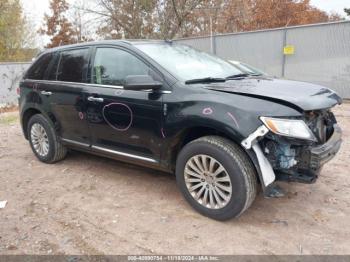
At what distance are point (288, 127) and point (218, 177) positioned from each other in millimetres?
818

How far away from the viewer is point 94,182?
4.67m

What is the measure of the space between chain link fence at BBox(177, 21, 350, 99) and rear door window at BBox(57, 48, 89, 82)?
7.88m

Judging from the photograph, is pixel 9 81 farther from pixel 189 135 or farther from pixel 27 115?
pixel 189 135

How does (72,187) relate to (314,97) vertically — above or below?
below

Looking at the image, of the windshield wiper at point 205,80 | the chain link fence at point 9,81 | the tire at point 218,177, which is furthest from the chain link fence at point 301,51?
the tire at point 218,177

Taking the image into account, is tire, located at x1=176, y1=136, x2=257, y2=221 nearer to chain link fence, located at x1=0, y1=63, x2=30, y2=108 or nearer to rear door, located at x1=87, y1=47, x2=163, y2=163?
rear door, located at x1=87, y1=47, x2=163, y2=163

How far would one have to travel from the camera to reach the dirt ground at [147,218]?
10.3ft

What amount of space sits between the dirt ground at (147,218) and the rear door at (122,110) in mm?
554

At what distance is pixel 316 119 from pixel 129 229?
6.69 feet

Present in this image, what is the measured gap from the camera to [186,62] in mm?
4098

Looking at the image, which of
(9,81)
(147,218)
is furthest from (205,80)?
(9,81)

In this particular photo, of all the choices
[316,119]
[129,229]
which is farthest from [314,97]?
[129,229]

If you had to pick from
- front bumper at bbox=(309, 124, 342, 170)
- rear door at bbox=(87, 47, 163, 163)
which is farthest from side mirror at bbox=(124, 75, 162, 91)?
front bumper at bbox=(309, 124, 342, 170)

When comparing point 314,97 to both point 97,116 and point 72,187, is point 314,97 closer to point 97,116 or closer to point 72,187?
point 97,116
